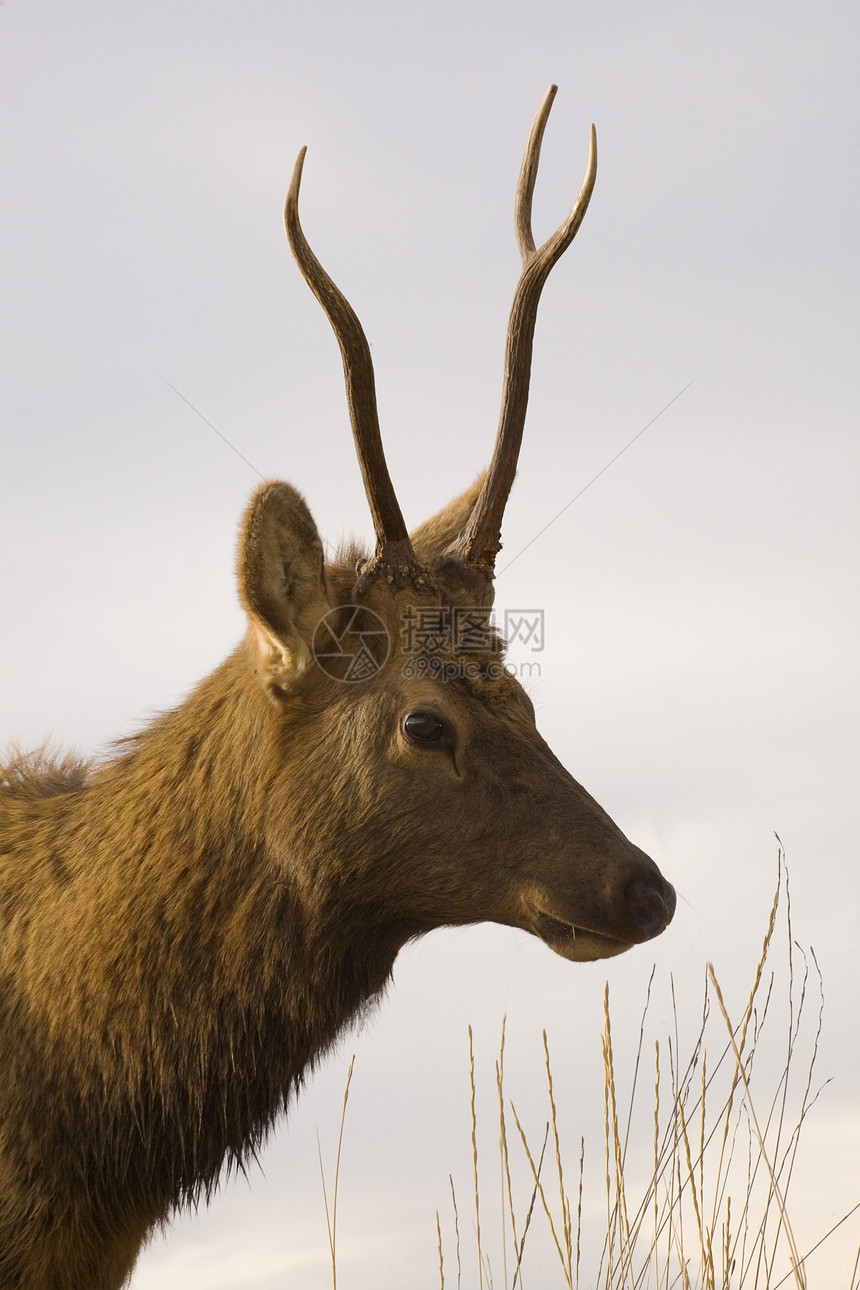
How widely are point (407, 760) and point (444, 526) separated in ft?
3.71

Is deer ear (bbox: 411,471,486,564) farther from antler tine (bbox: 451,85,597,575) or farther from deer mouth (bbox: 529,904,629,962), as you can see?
deer mouth (bbox: 529,904,629,962)

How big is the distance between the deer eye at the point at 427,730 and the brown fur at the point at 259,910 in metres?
0.02

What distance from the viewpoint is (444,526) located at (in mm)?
4230

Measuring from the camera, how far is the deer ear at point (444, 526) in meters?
4.13

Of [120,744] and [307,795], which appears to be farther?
[120,744]

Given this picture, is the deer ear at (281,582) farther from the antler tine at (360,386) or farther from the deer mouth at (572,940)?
the deer mouth at (572,940)

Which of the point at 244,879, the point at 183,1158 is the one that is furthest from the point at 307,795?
the point at 183,1158

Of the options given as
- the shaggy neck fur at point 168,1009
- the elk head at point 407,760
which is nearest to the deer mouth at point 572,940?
the elk head at point 407,760

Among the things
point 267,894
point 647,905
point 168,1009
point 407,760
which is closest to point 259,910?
point 267,894

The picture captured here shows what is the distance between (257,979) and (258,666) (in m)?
0.82

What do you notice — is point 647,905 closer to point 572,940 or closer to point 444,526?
point 572,940

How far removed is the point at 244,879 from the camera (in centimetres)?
337

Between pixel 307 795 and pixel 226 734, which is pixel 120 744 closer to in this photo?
pixel 226 734
